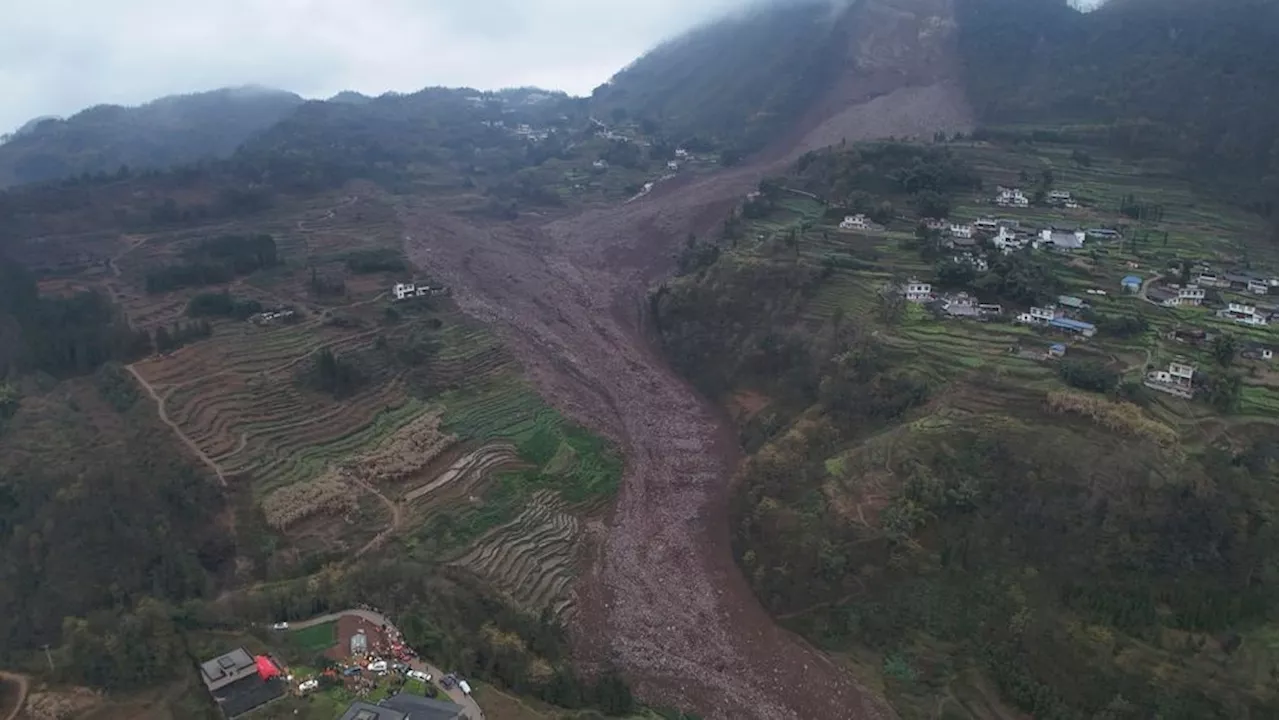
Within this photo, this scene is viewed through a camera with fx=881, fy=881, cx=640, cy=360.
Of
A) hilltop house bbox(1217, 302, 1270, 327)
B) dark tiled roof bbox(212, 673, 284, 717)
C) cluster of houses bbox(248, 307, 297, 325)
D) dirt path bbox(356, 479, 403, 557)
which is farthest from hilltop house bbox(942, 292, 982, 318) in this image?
cluster of houses bbox(248, 307, 297, 325)

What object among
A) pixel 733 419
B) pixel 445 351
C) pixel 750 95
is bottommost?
pixel 733 419

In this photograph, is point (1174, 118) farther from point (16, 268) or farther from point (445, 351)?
point (16, 268)

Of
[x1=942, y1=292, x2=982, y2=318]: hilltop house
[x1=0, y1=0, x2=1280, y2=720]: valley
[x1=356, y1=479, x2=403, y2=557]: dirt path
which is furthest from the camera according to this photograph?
[x1=942, y1=292, x2=982, y2=318]: hilltop house

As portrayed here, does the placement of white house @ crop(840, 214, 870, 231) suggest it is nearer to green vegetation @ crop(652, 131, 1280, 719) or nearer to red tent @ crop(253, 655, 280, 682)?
green vegetation @ crop(652, 131, 1280, 719)

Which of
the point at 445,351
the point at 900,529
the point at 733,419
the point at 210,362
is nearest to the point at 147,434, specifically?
the point at 210,362

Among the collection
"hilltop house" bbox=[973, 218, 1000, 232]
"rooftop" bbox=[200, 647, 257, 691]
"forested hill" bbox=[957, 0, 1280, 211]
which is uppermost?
"forested hill" bbox=[957, 0, 1280, 211]
